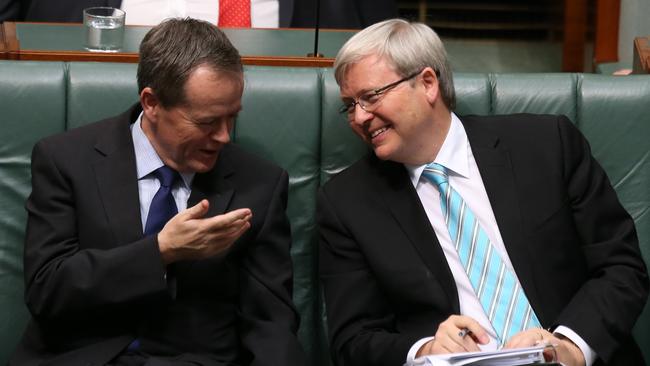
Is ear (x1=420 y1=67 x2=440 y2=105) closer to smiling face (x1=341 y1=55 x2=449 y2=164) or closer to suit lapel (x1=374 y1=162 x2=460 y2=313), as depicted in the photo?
smiling face (x1=341 y1=55 x2=449 y2=164)

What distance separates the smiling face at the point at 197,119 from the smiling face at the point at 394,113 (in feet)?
0.97

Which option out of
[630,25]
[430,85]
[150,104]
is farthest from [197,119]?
[630,25]

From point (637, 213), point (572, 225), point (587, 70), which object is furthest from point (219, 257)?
point (587, 70)

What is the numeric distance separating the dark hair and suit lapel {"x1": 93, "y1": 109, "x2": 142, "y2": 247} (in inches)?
6.2

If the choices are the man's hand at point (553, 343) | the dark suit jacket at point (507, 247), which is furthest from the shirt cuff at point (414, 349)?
the man's hand at point (553, 343)

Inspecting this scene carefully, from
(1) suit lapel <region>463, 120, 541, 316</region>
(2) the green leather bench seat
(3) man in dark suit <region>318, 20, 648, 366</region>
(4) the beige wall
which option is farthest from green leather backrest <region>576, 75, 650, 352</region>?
(4) the beige wall

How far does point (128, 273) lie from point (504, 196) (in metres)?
0.85

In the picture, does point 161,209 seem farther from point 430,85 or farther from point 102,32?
point 102,32

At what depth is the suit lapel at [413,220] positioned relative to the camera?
2510mm

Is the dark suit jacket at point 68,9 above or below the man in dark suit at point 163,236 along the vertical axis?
above

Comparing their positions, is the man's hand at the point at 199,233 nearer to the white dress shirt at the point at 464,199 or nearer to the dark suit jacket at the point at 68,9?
the white dress shirt at the point at 464,199

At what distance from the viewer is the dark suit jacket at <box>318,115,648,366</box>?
8.19 ft

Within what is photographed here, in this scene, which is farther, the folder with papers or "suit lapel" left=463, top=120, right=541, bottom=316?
"suit lapel" left=463, top=120, right=541, bottom=316

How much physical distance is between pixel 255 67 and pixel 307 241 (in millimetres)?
452
